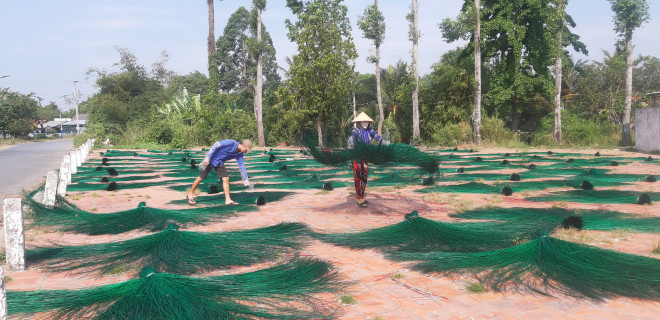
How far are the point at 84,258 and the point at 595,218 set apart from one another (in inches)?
223

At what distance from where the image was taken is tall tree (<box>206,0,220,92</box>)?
1222 inches

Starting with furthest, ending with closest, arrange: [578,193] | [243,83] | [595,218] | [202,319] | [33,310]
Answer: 1. [243,83]
2. [578,193]
3. [595,218]
4. [33,310]
5. [202,319]

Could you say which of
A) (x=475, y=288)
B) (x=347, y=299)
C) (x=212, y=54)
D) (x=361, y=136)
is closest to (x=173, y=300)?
(x=347, y=299)

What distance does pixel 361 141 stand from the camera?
6605 mm

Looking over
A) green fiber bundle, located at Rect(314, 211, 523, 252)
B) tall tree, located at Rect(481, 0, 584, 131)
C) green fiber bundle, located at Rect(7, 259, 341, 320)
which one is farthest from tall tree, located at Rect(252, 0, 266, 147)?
green fiber bundle, located at Rect(7, 259, 341, 320)

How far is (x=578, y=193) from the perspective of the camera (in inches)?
322

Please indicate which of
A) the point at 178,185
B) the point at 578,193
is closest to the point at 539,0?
the point at 578,193

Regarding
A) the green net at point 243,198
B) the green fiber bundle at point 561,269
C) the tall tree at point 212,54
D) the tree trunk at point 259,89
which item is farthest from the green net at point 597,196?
the tall tree at point 212,54

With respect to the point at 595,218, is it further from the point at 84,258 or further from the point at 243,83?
the point at 243,83

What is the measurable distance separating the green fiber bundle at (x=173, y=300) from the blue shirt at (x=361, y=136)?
3297 mm

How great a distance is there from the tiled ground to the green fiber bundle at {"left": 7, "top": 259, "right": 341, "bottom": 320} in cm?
35

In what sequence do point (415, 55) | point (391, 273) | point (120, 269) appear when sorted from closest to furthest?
point (391, 273), point (120, 269), point (415, 55)

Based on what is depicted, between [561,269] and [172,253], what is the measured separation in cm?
329

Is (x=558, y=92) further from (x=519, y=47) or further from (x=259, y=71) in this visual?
(x=259, y=71)
